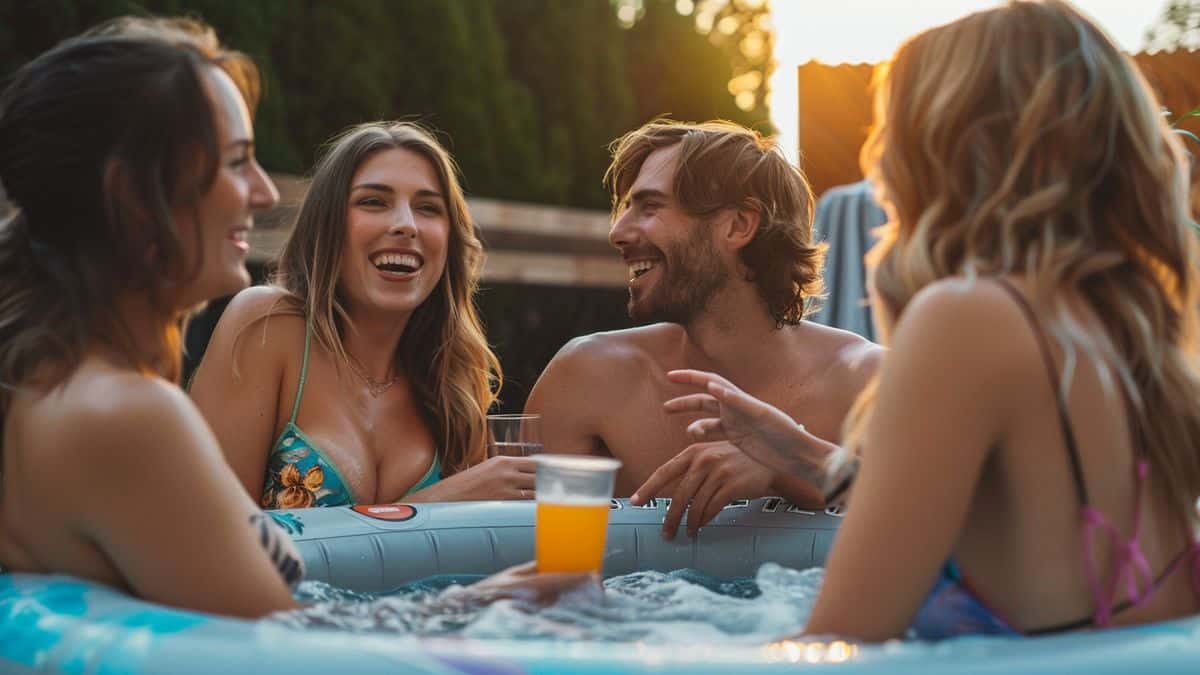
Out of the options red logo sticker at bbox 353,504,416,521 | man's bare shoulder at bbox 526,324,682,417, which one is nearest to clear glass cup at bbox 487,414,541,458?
red logo sticker at bbox 353,504,416,521

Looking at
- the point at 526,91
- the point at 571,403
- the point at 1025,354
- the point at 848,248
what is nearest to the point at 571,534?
the point at 1025,354

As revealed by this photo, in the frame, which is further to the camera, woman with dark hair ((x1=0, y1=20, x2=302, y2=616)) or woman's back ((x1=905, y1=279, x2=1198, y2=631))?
woman with dark hair ((x1=0, y1=20, x2=302, y2=616))

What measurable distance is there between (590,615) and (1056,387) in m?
1.01

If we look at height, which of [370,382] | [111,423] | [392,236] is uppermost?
[111,423]

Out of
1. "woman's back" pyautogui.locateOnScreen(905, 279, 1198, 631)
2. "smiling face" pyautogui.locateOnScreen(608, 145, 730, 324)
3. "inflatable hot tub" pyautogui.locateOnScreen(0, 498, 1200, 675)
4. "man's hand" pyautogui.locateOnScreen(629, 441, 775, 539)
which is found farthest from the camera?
"smiling face" pyautogui.locateOnScreen(608, 145, 730, 324)

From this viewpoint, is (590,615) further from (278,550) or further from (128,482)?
(128,482)

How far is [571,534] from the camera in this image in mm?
2252

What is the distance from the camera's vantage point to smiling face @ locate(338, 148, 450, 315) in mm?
3762

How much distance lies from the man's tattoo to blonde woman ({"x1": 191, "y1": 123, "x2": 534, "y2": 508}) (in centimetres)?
142

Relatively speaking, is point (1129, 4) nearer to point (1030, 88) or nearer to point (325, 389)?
point (325, 389)

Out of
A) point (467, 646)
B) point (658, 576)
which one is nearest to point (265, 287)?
point (658, 576)

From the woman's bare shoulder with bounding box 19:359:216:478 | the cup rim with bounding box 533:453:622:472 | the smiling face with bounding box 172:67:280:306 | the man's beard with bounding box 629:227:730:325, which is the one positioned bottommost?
the man's beard with bounding box 629:227:730:325

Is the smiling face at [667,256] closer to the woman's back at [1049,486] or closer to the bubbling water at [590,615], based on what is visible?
the bubbling water at [590,615]

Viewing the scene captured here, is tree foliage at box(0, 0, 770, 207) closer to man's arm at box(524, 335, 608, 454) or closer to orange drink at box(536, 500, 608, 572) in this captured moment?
man's arm at box(524, 335, 608, 454)
